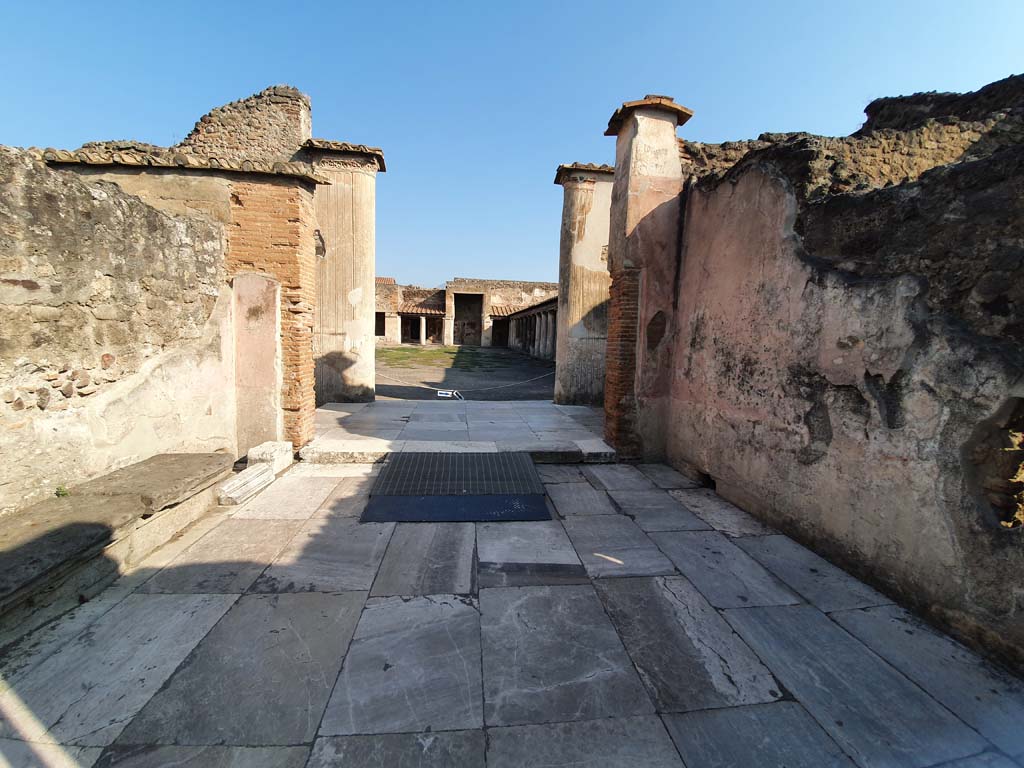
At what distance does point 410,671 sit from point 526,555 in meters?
1.26

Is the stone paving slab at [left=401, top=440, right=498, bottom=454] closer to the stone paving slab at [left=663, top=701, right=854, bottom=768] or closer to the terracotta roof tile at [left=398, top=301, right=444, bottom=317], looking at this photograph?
the stone paving slab at [left=663, top=701, right=854, bottom=768]

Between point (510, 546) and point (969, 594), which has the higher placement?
point (969, 594)

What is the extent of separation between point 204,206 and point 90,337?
206cm

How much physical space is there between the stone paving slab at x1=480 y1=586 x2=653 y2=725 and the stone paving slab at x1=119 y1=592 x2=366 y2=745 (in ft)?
A: 2.48

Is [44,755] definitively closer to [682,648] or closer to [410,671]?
[410,671]

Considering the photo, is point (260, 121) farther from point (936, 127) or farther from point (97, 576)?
point (936, 127)

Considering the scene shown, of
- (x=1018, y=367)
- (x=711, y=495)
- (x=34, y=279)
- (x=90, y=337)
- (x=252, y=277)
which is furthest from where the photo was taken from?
(x=252, y=277)

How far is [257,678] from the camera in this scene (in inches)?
77.2

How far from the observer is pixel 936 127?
3.64 metres

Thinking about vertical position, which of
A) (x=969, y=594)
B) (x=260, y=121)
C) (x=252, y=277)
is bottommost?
(x=969, y=594)

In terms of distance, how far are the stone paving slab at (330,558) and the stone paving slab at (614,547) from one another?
58.6 inches

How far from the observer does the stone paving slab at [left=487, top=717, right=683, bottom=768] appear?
1615 mm

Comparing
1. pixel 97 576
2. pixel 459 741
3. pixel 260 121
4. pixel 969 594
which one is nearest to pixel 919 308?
pixel 969 594

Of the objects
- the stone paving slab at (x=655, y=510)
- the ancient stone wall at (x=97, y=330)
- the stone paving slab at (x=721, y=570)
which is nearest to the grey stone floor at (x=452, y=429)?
the stone paving slab at (x=655, y=510)
